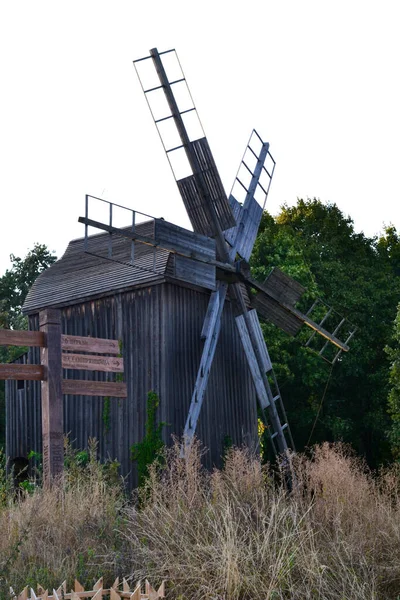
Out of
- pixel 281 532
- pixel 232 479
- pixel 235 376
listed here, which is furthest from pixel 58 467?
pixel 235 376

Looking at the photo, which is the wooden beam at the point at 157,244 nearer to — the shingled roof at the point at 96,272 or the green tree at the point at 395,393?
the shingled roof at the point at 96,272

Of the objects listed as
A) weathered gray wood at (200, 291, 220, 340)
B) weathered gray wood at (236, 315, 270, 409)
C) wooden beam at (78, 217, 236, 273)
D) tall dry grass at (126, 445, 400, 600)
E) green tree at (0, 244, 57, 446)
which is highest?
green tree at (0, 244, 57, 446)

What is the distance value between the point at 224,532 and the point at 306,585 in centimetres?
107

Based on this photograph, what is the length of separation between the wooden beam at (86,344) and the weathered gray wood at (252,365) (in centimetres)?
741

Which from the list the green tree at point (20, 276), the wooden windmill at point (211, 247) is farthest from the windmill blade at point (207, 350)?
the green tree at point (20, 276)

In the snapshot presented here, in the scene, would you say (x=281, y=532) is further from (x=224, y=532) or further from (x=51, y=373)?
(x=51, y=373)

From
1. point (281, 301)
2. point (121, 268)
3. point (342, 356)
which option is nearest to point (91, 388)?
point (121, 268)

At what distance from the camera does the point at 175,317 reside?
18234mm

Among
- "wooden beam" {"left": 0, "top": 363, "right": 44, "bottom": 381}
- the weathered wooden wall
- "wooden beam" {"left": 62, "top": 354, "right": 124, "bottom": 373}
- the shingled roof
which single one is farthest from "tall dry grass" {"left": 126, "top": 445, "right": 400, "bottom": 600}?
the shingled roof

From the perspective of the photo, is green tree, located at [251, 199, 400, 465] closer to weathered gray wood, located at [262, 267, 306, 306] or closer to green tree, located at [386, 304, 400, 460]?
green tree, located at [386, 304, 400, 460]

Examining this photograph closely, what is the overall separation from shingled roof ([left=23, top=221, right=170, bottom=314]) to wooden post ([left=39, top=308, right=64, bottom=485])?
5.95 m

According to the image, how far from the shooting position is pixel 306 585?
27.7ft

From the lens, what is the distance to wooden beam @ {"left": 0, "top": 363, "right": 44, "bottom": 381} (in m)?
10.7

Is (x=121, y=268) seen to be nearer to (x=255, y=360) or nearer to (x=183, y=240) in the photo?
(x=183, y=240)
